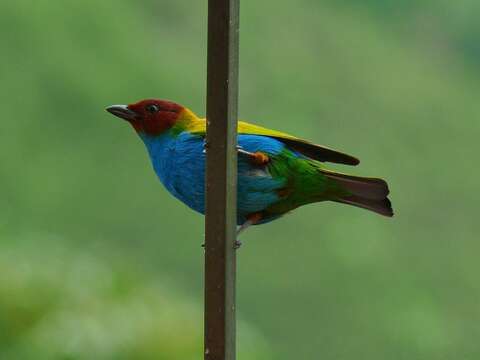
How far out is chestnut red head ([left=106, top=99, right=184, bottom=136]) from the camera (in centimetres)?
231

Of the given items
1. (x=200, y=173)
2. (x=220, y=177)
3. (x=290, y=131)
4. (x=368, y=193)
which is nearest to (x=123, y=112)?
(x=200, y=173)

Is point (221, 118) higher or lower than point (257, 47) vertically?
lower

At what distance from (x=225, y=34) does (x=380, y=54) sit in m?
3.23

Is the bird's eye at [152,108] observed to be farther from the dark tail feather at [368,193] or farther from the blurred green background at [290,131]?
the blurred green background at [290,131]

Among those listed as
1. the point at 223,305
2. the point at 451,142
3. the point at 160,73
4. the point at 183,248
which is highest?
the point at 160,73

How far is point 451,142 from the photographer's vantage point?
4629mm

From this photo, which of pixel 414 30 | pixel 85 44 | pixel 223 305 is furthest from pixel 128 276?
pixel 223 305

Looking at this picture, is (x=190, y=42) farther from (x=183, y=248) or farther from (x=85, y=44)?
(x=183, y=248)

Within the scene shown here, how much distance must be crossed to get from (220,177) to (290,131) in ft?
9.77

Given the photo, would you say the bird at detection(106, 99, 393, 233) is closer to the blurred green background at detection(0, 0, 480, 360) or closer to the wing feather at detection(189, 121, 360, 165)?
the wing feather at detection(189, 121, 360, 165)

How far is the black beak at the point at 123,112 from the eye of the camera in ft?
7.54

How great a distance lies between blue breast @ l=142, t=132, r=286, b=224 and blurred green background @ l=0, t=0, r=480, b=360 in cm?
176

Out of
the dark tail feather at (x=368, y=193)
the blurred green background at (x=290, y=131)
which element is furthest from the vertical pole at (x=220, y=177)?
the blurred green background at (x=290, y=131)

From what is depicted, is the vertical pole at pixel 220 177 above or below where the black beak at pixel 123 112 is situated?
below
